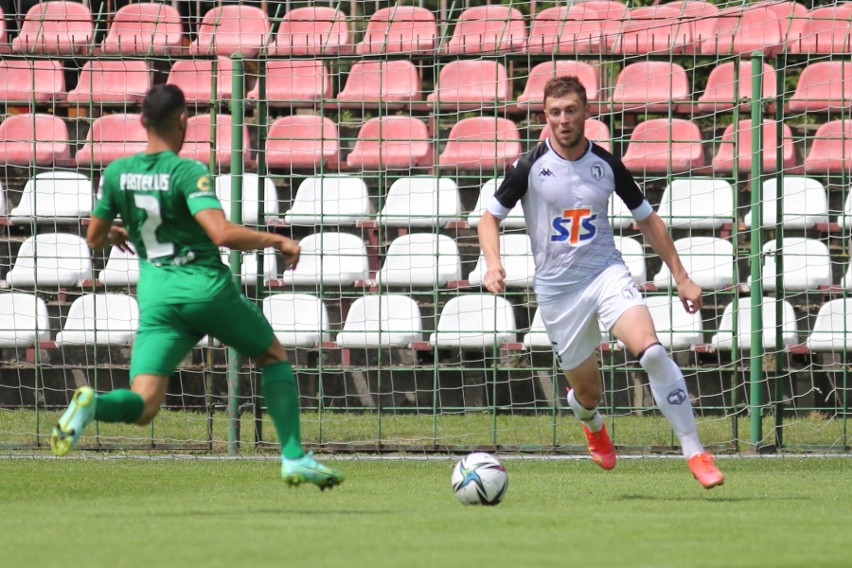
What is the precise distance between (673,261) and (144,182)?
318 centimetres

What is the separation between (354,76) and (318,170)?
6.34 ft

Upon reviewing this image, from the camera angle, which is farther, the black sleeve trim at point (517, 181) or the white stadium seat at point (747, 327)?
the white stadium seat at point (747, 327)

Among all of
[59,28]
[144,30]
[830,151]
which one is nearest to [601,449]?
[830,151]

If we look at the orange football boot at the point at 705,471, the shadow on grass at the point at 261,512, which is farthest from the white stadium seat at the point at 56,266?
the orange football boot at the point at 705,471

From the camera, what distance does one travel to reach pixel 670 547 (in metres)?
5.49

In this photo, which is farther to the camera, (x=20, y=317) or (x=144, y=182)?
(x=20, y=317)

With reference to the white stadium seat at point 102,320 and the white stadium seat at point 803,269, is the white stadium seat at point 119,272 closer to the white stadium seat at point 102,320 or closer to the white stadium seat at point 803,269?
the white stadium seat at point 102,320

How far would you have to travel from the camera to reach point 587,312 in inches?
327

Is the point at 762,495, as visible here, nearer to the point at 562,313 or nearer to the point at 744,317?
the point at 562,313

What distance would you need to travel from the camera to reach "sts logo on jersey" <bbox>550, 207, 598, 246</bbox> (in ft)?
26.8

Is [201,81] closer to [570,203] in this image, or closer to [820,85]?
[820,85]

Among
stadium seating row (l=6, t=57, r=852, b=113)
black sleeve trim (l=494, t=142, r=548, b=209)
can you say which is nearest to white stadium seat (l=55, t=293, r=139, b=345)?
stadium seating row (l=6, t=57, r=852, b=113)

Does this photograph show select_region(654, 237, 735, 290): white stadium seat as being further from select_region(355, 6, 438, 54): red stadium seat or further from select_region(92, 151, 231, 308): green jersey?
select_region(92, 151, 231, 308): green jersey

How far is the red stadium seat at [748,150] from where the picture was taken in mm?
13312
